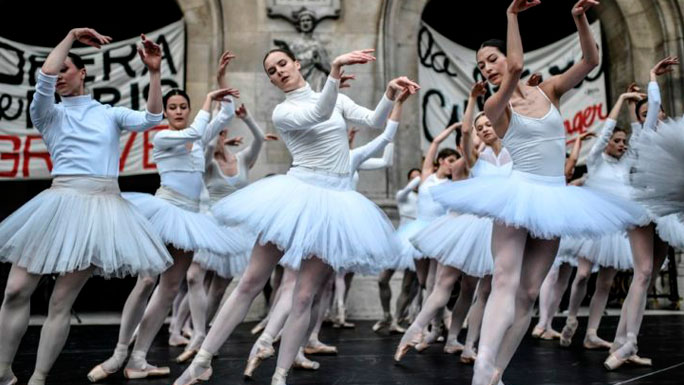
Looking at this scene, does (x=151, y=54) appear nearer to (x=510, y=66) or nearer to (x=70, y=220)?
(x=70, y=220)

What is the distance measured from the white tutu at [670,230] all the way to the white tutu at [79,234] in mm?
3687

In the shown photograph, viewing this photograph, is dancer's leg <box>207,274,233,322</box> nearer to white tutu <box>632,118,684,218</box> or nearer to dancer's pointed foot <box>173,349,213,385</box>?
dancer's pointed foot <box>173,349,213,385</box>

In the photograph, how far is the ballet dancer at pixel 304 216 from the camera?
4227 millimetres

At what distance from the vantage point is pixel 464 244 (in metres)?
5.84

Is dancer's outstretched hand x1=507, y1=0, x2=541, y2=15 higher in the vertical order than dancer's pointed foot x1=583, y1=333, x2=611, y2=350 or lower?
higher

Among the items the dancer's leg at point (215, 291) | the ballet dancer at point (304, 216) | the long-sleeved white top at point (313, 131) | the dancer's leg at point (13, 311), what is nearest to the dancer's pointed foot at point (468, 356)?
the ballet dancer at point (304, 216)

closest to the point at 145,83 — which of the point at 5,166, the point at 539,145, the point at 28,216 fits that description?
the point at 5,166

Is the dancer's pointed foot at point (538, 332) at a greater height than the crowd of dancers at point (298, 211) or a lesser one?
lesser

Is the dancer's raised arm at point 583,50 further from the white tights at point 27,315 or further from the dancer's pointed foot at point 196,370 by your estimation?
the white tights at point 27,315

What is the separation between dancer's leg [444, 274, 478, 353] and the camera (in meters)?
6.56

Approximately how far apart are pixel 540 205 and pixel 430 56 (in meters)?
9.10

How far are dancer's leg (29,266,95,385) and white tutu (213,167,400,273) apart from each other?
91cm

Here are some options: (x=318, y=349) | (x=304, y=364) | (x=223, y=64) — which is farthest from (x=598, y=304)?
(x=223, y=64)

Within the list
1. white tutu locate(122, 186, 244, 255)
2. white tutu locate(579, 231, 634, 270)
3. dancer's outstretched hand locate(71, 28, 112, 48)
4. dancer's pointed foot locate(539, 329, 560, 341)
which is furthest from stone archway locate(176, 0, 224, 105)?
dancer's outstretched hand locate(71, 28, 112, 48)
